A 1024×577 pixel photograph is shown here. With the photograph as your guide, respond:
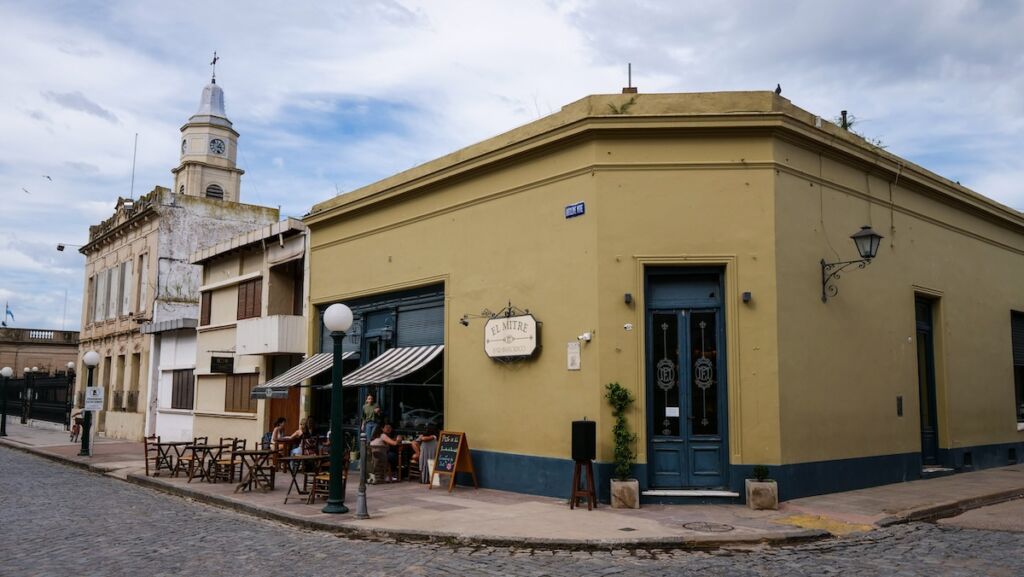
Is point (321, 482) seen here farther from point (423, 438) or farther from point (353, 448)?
point (353, 448)

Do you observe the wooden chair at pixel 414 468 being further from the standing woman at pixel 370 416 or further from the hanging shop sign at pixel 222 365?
the hanging shop sign at pixel 222 365

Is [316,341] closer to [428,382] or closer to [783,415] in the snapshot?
[428,382]

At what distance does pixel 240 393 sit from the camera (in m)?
21.7

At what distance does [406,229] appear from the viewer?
1636 centimetres

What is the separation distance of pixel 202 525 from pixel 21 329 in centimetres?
5192

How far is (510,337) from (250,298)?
10.9 meters

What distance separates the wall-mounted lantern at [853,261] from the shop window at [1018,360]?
24.6 feet

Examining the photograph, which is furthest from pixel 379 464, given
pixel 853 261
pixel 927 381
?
pixel 927 381

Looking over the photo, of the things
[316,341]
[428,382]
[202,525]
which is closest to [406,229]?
[428,382]

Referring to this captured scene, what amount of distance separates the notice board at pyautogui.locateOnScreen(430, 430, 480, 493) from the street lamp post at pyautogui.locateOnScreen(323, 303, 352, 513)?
2445mm

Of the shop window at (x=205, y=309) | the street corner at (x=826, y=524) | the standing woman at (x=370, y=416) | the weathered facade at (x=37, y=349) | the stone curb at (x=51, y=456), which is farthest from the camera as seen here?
the weathered facade at (x=37, y=349)

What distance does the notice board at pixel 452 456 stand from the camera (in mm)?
13805

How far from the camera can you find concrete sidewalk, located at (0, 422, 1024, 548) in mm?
9438

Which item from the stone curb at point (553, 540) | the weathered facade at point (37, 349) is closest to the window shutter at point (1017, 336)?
the stone curb at point (553, 540)
